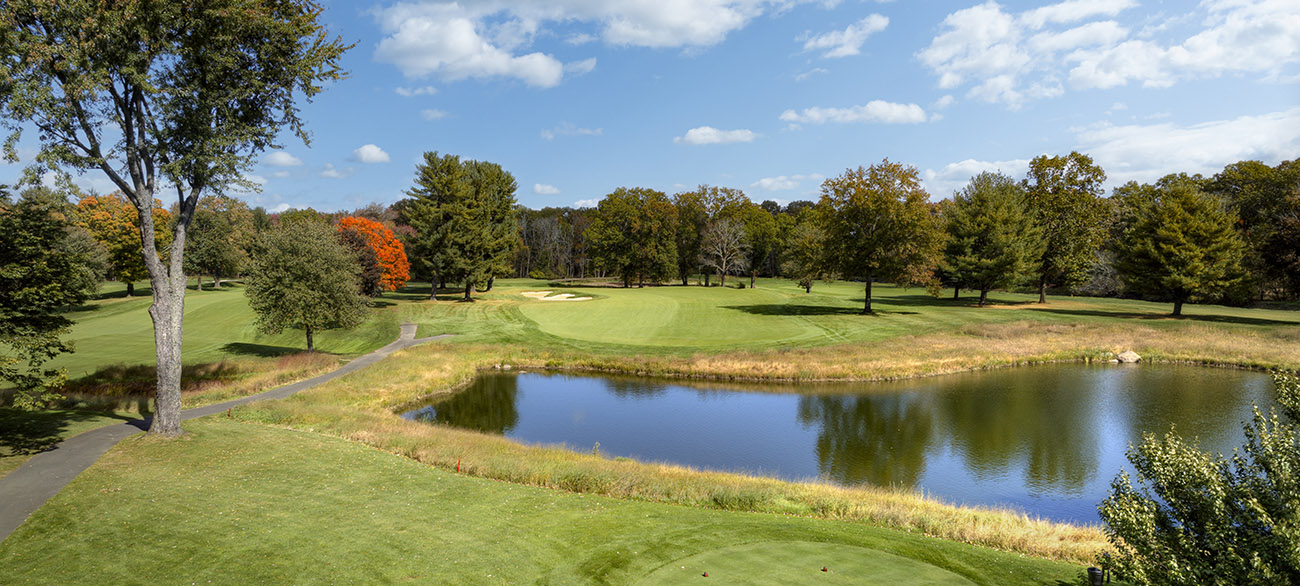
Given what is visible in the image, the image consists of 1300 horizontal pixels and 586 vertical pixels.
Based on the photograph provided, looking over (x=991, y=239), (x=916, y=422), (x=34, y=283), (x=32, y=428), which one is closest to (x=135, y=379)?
(x=32, y=428)

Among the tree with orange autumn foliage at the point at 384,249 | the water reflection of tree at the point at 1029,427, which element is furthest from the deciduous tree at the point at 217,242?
the water reflection of tree at the point at 1029,427

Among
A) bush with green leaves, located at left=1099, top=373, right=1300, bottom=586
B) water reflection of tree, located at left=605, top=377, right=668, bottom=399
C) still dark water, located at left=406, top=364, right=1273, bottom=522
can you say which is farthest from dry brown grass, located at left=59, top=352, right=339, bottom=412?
bush with green leaves, located at left=1099, top=373, right=1300, bottom=586

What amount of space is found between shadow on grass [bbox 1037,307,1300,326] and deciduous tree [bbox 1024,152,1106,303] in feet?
22.3

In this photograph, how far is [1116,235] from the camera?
74000mm

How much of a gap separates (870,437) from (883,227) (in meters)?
30.7

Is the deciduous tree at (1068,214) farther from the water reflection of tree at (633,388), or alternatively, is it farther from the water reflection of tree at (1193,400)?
the water reflection of tree at (633,388)

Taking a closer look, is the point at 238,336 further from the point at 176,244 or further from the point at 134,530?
the point at 134,530

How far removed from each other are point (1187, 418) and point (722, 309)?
36262 millimetres

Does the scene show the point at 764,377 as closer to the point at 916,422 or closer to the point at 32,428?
the point at 916,422

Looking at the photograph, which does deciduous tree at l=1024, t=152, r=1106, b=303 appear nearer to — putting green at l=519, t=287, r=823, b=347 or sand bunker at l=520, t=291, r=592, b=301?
putting green at l=519, t=287, r=823, b=347

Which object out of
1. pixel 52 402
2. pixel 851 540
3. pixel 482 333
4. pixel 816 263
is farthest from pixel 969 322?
pixel 52 402

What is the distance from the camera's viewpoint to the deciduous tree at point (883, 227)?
4950cm

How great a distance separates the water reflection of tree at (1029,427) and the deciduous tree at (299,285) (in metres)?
34.0

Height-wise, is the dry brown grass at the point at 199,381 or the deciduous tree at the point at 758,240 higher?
the deciduous tree at the point at 758,240
